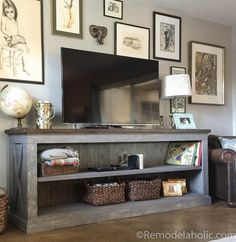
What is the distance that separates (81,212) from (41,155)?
0.59 metres

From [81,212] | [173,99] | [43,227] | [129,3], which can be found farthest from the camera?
[173,99]

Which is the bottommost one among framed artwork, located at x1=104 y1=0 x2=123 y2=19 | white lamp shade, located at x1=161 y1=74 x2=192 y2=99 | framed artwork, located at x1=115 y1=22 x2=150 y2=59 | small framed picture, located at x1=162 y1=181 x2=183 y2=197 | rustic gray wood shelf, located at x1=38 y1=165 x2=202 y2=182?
small framed picture, located at x1=162 y1=181 x2=183 y2=197

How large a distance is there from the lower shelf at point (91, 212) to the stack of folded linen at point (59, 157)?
1.34 ft

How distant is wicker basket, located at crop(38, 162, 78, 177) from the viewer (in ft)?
9.06

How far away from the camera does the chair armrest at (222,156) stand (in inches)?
136

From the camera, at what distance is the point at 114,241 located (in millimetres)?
2363

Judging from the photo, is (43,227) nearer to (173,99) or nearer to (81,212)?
(81,212)

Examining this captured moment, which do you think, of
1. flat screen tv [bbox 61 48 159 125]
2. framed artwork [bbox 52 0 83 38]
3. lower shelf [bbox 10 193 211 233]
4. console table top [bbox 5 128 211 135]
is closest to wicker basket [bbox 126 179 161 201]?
lower shelf [bbox 10 193 211 233]

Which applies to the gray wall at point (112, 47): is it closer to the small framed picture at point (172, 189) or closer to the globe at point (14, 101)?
the globe at point (14, 101)

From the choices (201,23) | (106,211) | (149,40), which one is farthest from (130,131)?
(201,23)

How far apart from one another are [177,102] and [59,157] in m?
1.87

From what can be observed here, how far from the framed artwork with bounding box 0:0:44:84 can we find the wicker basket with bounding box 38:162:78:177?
85 centimetres

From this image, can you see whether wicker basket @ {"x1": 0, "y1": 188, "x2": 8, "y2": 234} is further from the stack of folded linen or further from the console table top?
the console table top

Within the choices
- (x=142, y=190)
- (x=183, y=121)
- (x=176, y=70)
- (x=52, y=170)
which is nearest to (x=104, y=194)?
(x=142, y=190)
